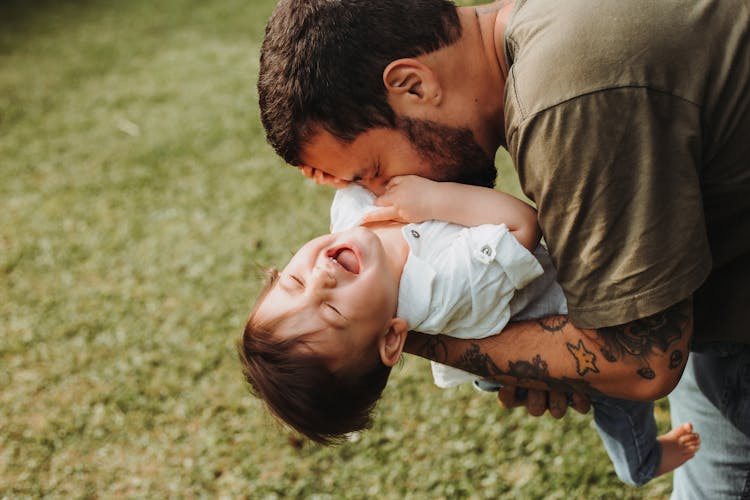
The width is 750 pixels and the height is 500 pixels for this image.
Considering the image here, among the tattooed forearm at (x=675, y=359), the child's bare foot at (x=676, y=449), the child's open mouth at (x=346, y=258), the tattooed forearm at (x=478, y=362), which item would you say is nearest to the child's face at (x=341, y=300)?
the child's open mouth at (x=346, y=258)

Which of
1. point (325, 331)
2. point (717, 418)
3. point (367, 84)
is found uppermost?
point (367, 84)

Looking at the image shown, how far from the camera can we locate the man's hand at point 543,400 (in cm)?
247

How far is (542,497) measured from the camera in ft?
11.3

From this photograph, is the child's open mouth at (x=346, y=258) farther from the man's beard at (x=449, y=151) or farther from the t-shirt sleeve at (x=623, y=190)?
the t-shirt sleeve at (x=623, y=190)

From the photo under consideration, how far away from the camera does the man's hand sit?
2.47m

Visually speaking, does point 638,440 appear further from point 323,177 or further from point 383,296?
point 323,177

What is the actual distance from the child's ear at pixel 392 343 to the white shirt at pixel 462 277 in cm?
4

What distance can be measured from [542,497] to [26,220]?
4808mm

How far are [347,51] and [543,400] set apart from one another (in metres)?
1.26

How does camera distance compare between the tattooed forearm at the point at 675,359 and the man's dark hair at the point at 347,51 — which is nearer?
the tattooed forearm at the point at 675,359

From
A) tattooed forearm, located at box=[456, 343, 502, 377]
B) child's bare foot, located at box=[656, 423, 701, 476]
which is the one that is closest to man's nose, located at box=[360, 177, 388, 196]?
tattooed forearm, located at box=[456, 343, 502, 377]

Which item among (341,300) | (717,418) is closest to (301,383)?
(341,300)

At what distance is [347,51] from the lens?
2.23 metres

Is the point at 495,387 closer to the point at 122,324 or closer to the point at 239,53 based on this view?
the point at 122,324
